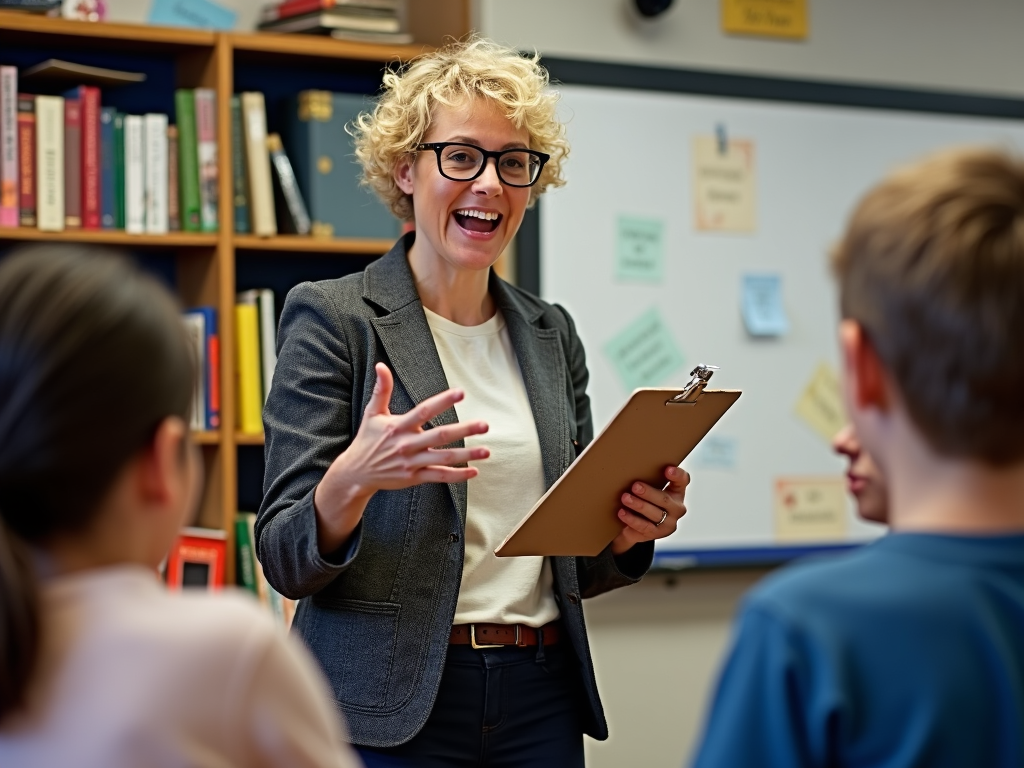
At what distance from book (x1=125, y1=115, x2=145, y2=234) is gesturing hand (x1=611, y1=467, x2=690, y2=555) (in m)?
1.54

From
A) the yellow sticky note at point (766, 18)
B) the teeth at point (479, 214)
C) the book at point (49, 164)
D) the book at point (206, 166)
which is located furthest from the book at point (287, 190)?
the yellow sticky note at point (766, 18)

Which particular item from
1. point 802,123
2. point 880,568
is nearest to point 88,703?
point 880,568

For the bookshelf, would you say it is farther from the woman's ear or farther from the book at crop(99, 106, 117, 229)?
the woman's ear

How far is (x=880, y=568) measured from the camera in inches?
34.6

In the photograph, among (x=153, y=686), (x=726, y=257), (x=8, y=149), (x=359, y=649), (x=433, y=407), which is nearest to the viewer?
(x=153, y=686)

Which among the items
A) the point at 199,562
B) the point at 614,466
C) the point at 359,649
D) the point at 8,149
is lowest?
the point at 199,562

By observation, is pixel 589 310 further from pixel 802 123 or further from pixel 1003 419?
pixel 1003 419

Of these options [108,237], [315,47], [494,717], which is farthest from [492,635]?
[315,47]

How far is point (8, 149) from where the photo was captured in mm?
2664

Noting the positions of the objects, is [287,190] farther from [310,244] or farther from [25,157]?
[25,157]

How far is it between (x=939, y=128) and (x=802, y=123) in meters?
0.48

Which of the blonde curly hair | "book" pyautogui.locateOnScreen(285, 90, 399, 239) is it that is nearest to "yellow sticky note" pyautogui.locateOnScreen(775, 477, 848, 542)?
"book" pyautogui.locateOnScreen(285, 90, 399, 239)

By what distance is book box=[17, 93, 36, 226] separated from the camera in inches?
106

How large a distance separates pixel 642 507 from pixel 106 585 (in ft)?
3.18
